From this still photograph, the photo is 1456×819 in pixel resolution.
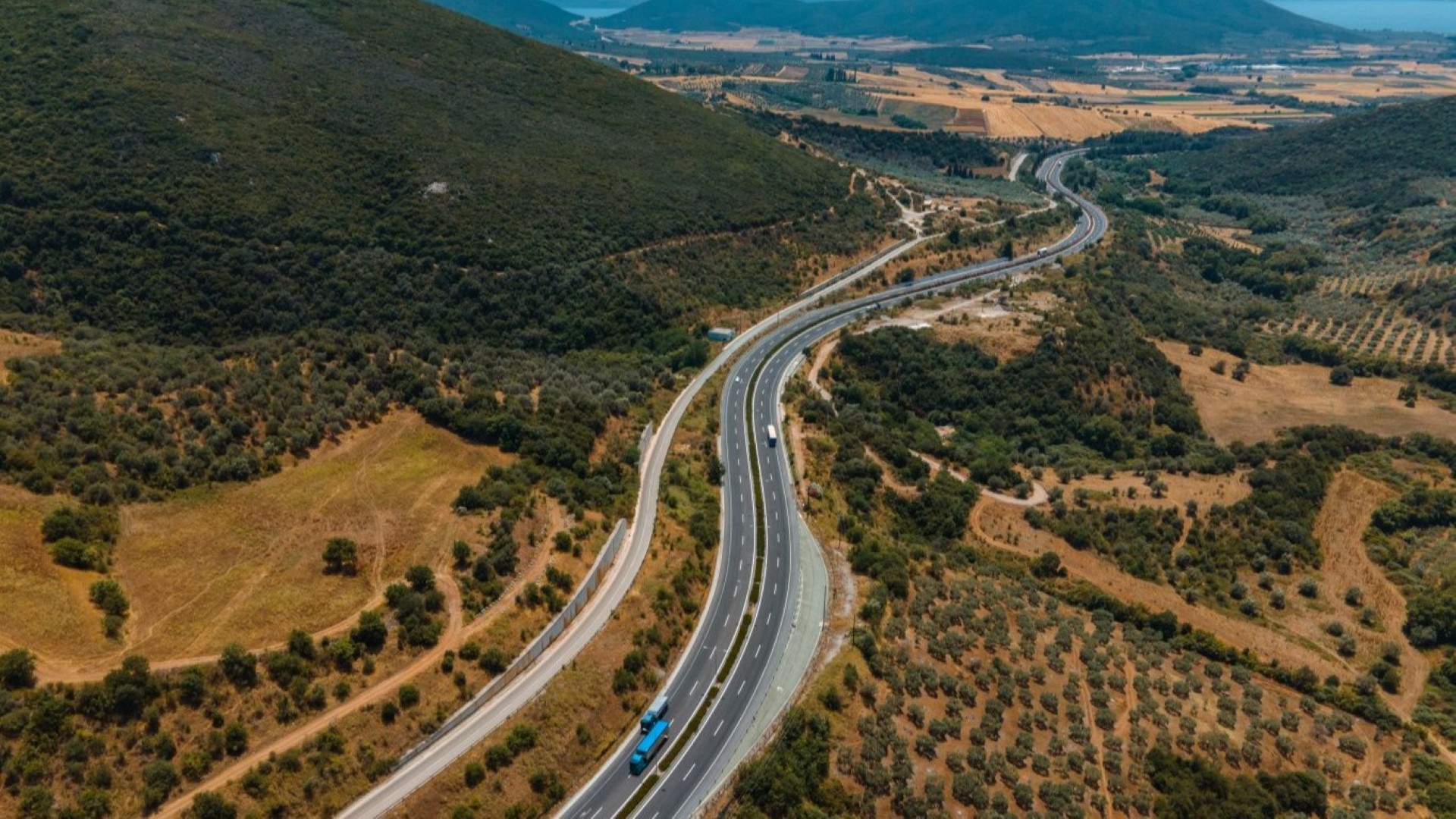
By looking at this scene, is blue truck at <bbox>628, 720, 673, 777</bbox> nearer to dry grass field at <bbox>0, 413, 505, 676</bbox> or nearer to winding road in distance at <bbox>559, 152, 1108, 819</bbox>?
winding road in distance at <bbox>559, 152, 1108, 819</bbox>

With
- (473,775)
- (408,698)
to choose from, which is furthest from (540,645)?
(473,775)

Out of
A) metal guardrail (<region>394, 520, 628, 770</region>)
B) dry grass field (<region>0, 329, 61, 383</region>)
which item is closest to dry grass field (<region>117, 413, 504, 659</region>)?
metal guardrail (<region>394, 520, 628, 770</region>)

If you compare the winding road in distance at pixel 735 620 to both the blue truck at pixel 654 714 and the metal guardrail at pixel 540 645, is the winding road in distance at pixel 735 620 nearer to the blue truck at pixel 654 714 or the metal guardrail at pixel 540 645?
the blue truck at pixel 654 714

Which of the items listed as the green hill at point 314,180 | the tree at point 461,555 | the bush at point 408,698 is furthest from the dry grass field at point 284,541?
the green hill at point 314,180

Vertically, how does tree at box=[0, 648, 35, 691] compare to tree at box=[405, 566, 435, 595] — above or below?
above

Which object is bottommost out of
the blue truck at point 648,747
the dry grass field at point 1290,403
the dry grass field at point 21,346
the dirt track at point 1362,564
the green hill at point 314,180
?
the blue truck at point 648,747

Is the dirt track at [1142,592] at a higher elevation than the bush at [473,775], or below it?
higher
